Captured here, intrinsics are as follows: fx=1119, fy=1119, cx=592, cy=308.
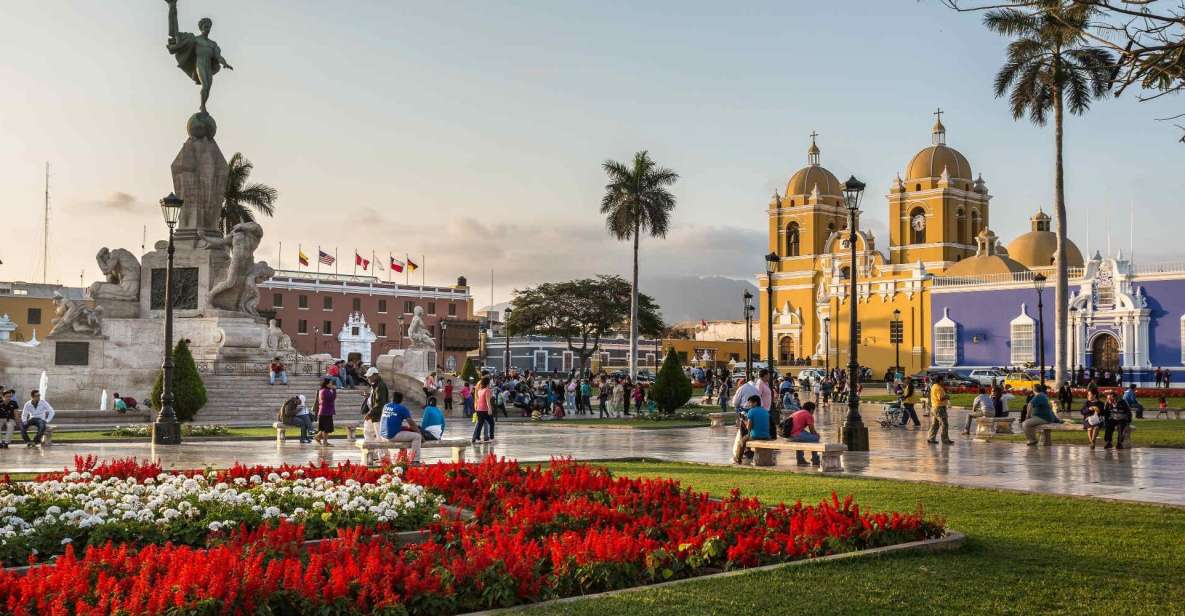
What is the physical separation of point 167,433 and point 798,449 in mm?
10288

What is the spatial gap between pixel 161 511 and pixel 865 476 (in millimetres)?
8164

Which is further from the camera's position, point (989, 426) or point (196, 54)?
point (196, 54)

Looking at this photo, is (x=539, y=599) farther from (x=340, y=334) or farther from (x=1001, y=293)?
(x=340, y=334)

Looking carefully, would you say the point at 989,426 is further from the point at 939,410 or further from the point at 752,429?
the point at 752,429

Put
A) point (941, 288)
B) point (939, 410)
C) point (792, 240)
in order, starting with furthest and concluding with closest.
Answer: point (792, 240) < point (941, 288) < point (939, 410)

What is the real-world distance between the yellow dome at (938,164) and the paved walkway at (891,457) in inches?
1857

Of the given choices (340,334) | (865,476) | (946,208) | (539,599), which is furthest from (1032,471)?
(340,334)

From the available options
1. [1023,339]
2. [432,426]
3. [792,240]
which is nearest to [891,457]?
[432,426]

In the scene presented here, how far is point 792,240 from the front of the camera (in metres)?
72.2

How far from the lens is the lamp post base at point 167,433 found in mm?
18120

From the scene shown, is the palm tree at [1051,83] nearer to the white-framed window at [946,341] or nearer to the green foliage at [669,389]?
the green foliage at [669,389]

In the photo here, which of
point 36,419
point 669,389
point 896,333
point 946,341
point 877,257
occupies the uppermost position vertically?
point 877,257

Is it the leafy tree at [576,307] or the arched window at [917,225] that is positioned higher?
the arched window at [917,225]

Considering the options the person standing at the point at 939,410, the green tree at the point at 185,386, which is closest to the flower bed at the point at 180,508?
the person standing at the point at 939,410
